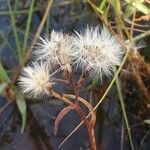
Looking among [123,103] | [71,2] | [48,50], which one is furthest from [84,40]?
[71,2]

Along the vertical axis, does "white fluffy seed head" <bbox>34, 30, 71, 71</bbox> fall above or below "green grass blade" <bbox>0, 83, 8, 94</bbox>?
below

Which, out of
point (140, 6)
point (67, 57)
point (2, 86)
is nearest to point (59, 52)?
point (67, 57)

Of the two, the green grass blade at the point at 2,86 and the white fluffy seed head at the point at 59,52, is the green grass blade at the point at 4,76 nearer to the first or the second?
the green grass blade at the point at 2,86

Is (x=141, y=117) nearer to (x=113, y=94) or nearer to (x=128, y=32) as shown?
(x=113, y=94)

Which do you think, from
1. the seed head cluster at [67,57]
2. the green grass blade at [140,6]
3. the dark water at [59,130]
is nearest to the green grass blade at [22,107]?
the dark water at [59,130]

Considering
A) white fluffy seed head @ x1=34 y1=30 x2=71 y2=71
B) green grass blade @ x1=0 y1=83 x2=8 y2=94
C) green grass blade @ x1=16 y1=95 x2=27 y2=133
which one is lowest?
green grass blade @ x1=16 y1=95 x2=27 y2=133

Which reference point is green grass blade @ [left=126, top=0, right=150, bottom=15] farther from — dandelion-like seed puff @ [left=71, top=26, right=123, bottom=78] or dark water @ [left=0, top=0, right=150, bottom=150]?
dandelion-like seed puff @ [left=71, top=26, right=123, bottom=78]

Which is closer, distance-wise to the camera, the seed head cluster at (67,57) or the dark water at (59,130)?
the seed head cluster at (67,57)

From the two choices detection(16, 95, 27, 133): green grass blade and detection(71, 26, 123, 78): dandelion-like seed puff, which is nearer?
detection(71, 26, 123, 78): dandelion-like seed puff

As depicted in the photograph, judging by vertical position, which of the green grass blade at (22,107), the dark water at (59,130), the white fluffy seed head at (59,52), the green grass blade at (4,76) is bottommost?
the dark water at (59,130)

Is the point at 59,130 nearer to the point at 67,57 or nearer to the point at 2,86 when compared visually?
the point at 2,86

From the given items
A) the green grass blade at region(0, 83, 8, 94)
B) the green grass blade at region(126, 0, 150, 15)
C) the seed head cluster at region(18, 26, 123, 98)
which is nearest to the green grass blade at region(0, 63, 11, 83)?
the green grass blade at region(0, 83, 8, 94)
